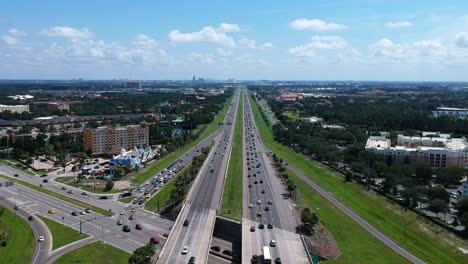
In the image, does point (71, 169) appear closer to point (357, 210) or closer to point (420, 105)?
point (357, 210)

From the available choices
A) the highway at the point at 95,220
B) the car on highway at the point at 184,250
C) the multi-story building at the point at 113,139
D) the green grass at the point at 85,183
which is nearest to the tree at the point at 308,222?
the car on highway at the point at 184,250

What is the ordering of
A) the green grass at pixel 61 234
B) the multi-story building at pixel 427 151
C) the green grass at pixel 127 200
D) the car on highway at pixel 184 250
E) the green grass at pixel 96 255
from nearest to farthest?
the car on highway at pixel 184 250 < the green grass at pixel 96 255 < the green grass at pixel 61 234 < the green grass at pixel 127 200 < the multi-story building at pixel 427 151

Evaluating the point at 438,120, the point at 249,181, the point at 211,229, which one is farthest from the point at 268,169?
the point at 438,120

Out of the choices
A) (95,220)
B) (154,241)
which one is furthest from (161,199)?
(154,241)

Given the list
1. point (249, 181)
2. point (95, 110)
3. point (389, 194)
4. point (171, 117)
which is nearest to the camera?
point (389, 194)

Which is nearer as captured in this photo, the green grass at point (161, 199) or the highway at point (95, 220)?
the highway at point (95, 220)

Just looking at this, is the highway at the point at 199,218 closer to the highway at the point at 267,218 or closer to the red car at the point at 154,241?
the red car at the point at 154,241

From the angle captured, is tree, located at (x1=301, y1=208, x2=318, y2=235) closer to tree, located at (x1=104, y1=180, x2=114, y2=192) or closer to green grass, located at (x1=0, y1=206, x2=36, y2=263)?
green grass, located at (x1=0, y1=206, x2=36, y2=263)
